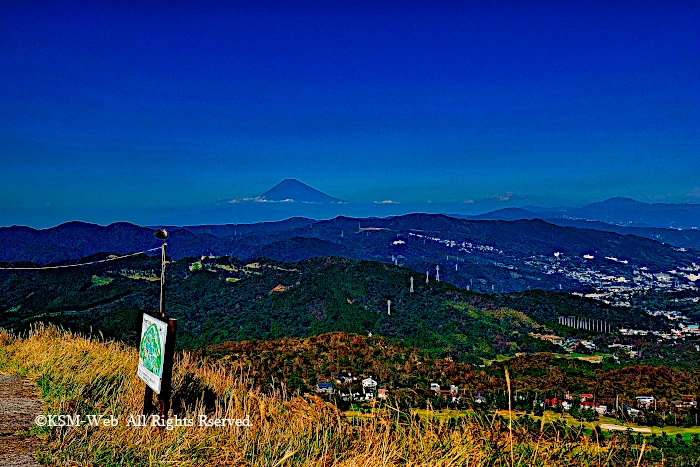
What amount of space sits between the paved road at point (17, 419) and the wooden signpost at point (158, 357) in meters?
1.08

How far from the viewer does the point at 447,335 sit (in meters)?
70.6

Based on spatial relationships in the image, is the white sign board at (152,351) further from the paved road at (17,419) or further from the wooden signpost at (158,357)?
the paved road at (17,419)

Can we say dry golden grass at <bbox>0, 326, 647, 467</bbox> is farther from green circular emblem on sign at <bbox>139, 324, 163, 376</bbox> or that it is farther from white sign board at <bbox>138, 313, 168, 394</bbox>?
green circular emblem on sign at <bbox>139, 324, 163, 376</bbox>

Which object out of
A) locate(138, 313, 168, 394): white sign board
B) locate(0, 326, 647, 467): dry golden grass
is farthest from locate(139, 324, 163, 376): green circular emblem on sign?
locate(0, 326, 647, 467): dry golden grass

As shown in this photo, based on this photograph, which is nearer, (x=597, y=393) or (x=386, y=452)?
(x=386, y=452)

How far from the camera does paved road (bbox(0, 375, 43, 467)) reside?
16.5ft

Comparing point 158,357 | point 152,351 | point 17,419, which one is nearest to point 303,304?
point 17,419

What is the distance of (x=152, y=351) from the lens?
6.05 m

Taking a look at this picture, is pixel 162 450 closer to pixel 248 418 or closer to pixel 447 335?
pixel 248 418

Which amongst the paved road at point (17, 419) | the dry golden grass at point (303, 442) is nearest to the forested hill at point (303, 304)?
the paved road at point (17, 419)

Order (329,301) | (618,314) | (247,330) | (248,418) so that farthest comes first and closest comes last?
(618,314) < (329,301) < (247,330) < (248,418)

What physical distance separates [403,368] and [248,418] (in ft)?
87.7

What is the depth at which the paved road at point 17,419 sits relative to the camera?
5043 millimetres

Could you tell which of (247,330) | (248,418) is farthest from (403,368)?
(247,330)
